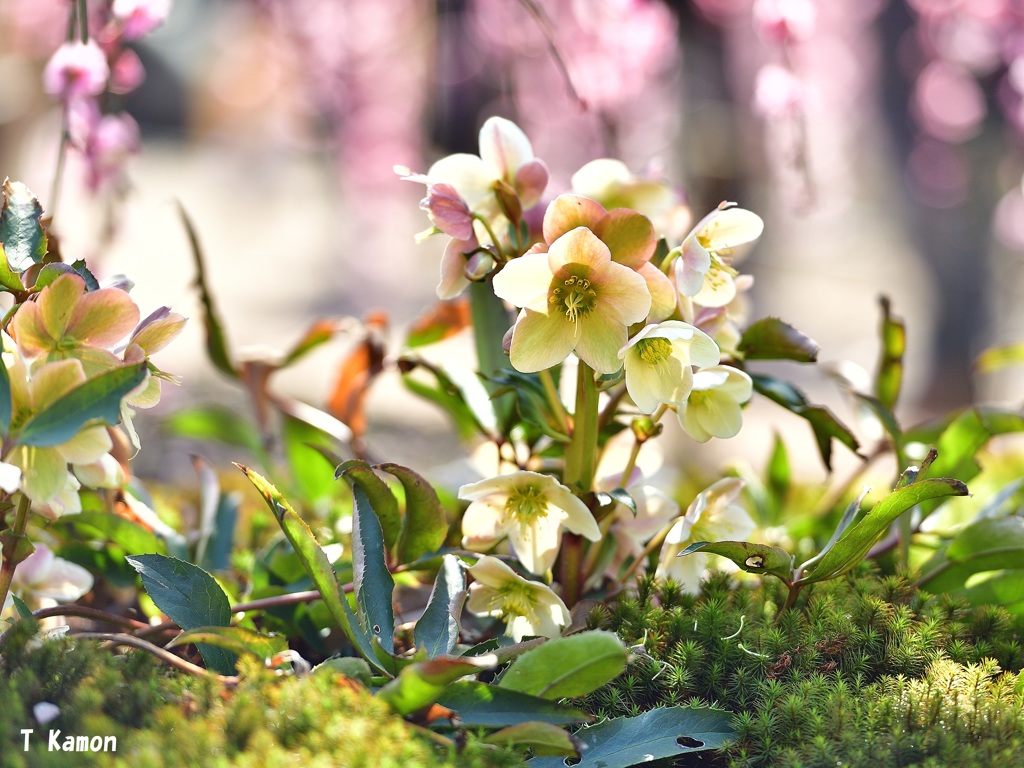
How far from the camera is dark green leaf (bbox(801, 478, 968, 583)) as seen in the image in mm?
854

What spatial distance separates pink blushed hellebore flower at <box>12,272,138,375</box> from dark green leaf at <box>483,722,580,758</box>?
42 cm

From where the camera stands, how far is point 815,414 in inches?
41.1

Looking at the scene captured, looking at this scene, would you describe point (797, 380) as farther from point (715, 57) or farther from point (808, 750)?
point (808, 750)

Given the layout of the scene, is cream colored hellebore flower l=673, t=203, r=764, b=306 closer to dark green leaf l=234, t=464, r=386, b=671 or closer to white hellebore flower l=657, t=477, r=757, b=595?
white hellebore flower l=657, t=477, r=757, b=595

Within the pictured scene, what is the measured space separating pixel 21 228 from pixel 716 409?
0.66 meters

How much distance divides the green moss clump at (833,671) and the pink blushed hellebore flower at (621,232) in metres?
0.31

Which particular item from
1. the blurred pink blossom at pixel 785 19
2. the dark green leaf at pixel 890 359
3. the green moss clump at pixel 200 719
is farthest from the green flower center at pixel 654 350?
the blurred pink blossom at pixel 785 19

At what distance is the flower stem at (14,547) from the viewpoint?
839 mm

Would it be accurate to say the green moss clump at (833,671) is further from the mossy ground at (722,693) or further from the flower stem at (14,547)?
the flower stem at (14,547)

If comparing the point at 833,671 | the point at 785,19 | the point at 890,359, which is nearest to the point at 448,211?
the point at 833,671

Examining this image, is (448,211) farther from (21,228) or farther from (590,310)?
(21,228)

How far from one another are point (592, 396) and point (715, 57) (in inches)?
268

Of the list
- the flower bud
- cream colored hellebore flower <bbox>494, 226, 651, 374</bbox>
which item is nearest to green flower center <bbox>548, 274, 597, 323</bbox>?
cream colored hellebore flower <bbox>494, 226, 651, 374</bbox>

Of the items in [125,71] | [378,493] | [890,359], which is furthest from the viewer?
[125,71]
